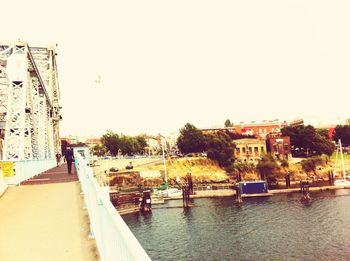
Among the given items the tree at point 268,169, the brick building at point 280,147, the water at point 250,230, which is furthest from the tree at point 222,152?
the water at point 250,230

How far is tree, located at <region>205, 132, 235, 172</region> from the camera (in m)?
96.4

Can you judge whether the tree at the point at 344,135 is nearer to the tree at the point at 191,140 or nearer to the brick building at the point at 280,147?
the brick building at the point at 280,147

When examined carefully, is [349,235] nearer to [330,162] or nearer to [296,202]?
[296,202]

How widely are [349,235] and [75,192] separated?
1429 inches

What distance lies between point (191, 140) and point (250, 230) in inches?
2527

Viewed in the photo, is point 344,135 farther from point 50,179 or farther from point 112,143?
point 50,179

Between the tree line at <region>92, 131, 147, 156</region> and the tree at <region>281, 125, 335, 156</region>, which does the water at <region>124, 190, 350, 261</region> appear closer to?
the tree at <region>281, 125, 335, 156</region>

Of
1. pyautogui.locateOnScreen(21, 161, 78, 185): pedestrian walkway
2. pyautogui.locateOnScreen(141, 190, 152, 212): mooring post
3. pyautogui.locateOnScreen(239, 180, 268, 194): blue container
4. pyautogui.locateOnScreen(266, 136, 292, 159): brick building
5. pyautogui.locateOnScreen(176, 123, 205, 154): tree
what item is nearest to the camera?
pyautogui.locateOnScreen(21, 161, 78, 185): pedestrian walkway

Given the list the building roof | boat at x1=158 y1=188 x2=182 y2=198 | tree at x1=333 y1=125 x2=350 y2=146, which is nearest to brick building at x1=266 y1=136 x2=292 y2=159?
the building roof

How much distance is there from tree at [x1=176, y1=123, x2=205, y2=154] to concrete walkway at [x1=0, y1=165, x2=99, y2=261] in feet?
310

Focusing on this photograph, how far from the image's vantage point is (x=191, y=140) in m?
106

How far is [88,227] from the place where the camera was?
23.4 feet

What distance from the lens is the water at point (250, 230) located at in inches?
1334

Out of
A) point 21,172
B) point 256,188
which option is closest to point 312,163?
point 256,188
